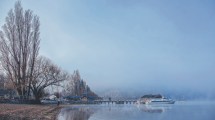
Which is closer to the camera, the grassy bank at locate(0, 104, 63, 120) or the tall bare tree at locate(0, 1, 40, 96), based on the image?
the grassy bank at locate(0, 104, 63, 120)

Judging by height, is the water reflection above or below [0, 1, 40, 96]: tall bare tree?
below

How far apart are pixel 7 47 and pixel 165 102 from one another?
354ft

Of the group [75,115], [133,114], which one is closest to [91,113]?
[75,115]

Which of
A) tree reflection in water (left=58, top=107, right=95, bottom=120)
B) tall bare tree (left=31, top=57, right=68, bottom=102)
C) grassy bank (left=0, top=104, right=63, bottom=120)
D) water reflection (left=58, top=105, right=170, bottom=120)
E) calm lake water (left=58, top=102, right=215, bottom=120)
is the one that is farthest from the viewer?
tall bare tree (left=31, top=57, right=68, bottom=102)

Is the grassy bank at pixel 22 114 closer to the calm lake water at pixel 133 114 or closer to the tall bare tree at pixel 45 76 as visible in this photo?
the calm lake water at pixel 133 114

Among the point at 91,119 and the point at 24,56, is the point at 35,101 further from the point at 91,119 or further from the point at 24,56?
the point at 91,119

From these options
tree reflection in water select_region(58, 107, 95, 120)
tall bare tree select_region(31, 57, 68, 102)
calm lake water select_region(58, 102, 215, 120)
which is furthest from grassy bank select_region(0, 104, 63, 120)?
tall bare tree select_region(31, 57, 68, 102)

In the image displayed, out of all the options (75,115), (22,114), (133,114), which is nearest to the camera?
(22,114)

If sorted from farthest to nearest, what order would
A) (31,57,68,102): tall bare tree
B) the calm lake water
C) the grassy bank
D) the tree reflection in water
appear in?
(31,57,68,102): tall bare tree, the calm lake water, the tree reflection in water, the grassy bank

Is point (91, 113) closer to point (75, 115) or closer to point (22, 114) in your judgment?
point (75, 115)

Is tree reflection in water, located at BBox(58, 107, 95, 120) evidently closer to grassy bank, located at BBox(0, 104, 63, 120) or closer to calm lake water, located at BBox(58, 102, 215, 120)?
calm lake water, located at BBox(58, 102, 215, 120)

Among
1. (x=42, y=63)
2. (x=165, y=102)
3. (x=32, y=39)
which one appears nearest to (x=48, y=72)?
(x=42, y=63)

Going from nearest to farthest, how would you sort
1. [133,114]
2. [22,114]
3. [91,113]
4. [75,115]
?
[22,114], [75,115], [133,114], [91,113]

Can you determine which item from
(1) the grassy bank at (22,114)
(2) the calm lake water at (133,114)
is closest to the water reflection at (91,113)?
(2) the calm lake water at (133,114)
